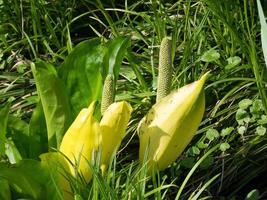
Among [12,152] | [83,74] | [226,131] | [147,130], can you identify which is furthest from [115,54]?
[226,131]

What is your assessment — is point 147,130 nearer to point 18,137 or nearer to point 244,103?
point 18,137

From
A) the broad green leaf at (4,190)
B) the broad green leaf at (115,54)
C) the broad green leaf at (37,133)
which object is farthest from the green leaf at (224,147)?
the broad green leaf at (4,190)

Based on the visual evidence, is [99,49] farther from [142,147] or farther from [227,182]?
[227,182]

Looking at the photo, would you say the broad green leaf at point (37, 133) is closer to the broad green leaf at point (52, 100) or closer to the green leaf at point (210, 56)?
the broad green leaf at point (52, 100)

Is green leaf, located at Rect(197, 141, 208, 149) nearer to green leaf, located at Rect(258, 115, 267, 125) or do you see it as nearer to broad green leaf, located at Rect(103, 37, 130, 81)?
green leaf, located at Rect(258, 115, 267, 125)

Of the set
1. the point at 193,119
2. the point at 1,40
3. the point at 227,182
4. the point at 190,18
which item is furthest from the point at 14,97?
the point at 193,119

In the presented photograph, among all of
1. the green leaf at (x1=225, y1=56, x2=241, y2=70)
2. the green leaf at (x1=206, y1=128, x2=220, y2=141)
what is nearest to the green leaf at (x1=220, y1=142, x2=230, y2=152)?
the green leaf at (x1=206, y1=128, x2=220, y2=141)
